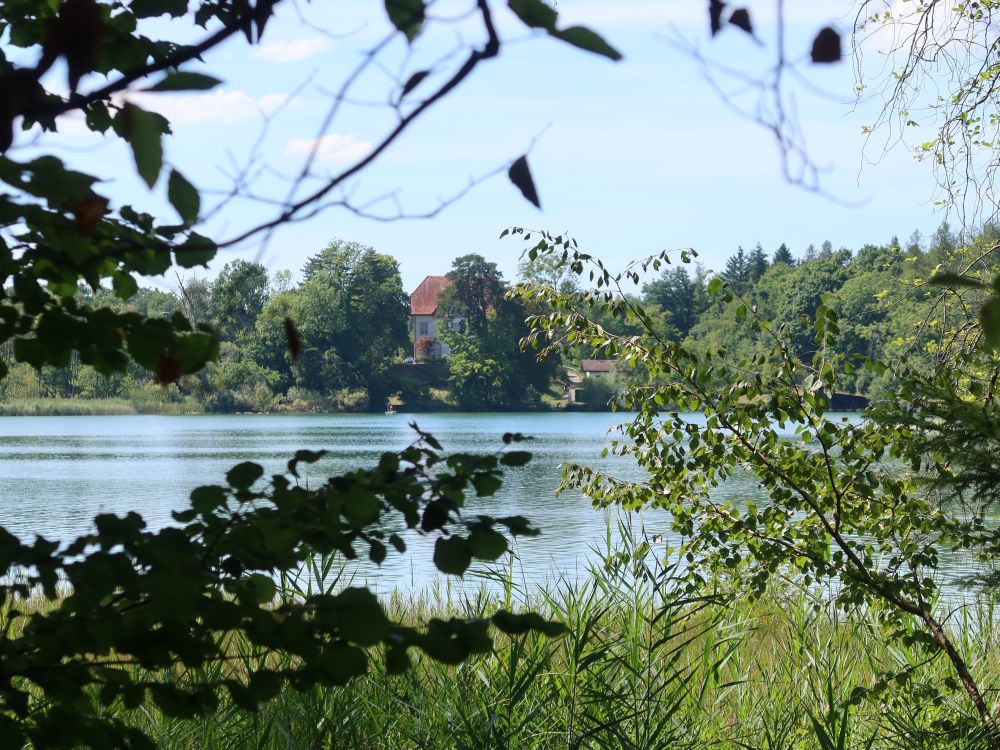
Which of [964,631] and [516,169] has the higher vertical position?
[516,169]

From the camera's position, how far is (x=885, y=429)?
4051 mm

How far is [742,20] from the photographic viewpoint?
4.31ft

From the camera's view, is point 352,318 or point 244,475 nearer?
point 244,475

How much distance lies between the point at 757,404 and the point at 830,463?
14.7 inches

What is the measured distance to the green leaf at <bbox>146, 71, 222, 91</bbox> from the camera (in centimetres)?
105

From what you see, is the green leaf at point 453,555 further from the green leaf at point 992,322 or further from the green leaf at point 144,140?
the green leaf at point 992,322

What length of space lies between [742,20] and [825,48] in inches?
4.4

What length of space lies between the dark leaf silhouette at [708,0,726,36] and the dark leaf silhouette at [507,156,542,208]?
0.33 meters

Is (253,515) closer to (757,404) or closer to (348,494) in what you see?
(348,494)

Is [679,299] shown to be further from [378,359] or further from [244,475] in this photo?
[244,475]

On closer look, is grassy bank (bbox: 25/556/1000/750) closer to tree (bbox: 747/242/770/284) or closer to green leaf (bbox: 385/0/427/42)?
green leaf (bbox: 385/0/427/42)

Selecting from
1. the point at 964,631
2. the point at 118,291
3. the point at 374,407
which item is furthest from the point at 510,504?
the point at 374,407

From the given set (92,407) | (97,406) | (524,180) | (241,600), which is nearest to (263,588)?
(241,600)

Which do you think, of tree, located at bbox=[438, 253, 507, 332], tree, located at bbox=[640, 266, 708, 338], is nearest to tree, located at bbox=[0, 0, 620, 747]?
tree, located at bbox=[438, 253, 507, 332]
